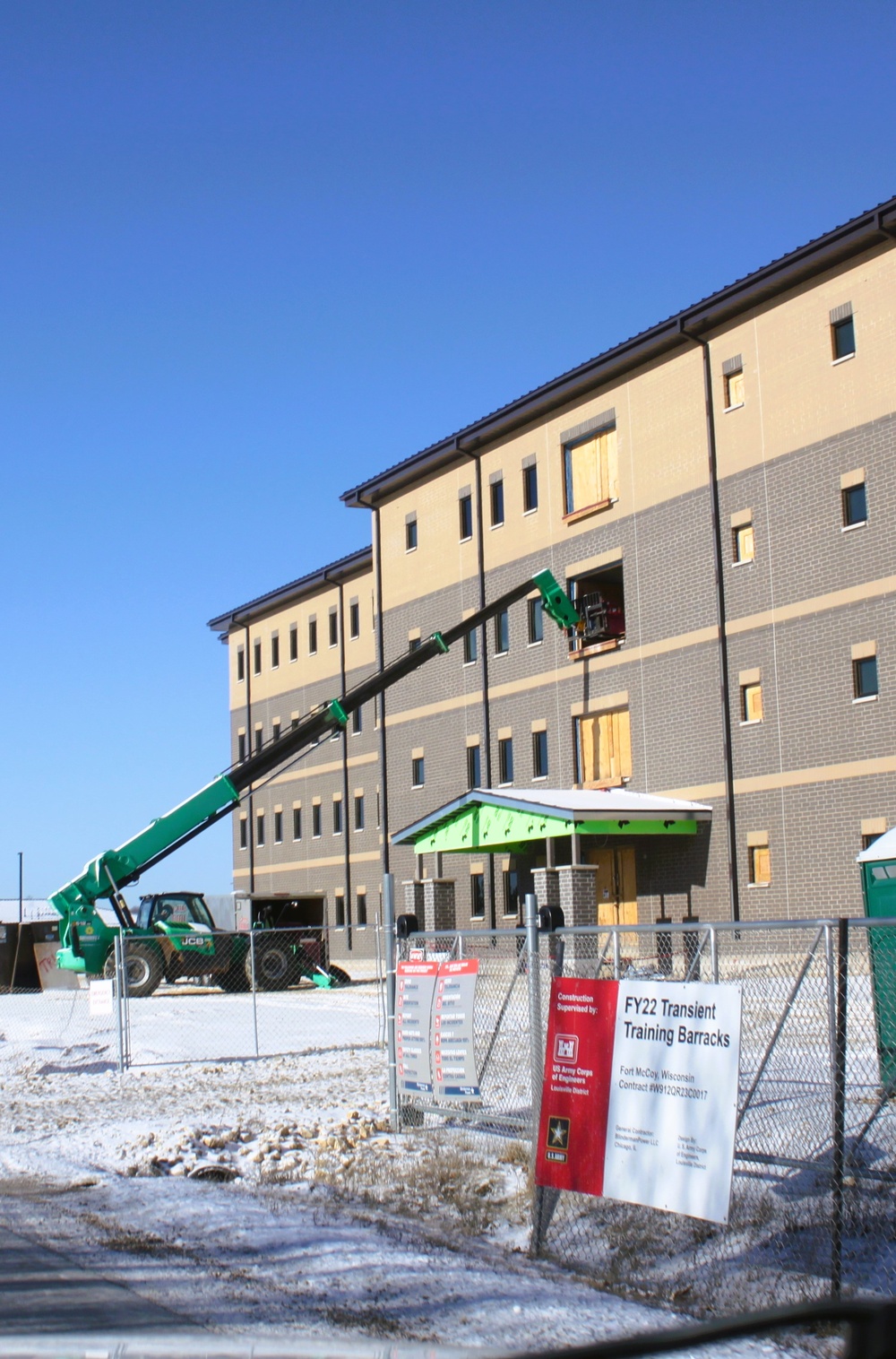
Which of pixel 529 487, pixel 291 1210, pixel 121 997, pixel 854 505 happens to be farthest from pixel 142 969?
pixel 291 1210

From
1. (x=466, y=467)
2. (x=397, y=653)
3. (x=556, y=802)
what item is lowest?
(x=556, y=802)

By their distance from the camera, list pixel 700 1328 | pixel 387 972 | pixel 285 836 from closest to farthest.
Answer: pixel 700 1328 < pixel 387 972 < pixel 285 836

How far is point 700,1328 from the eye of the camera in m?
1.97

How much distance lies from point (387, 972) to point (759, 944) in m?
17.1

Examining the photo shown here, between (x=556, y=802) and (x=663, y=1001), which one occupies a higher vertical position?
(x=556, y=802)

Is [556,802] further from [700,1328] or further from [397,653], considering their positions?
[700,1328]

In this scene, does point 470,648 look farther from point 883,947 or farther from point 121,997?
point 883,947

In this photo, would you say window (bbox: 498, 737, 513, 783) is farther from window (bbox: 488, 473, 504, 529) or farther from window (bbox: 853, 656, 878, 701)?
window (bbox: 853, 656, 878, 701)

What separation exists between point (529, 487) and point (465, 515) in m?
3.03

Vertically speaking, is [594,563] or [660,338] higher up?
[660,338]

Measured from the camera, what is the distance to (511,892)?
35.9 meters

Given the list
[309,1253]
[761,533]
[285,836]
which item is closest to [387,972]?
[309,1253]

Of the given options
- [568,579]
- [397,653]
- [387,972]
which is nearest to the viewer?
[387,972]

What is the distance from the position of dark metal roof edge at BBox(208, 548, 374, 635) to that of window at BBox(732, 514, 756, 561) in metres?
17.0
